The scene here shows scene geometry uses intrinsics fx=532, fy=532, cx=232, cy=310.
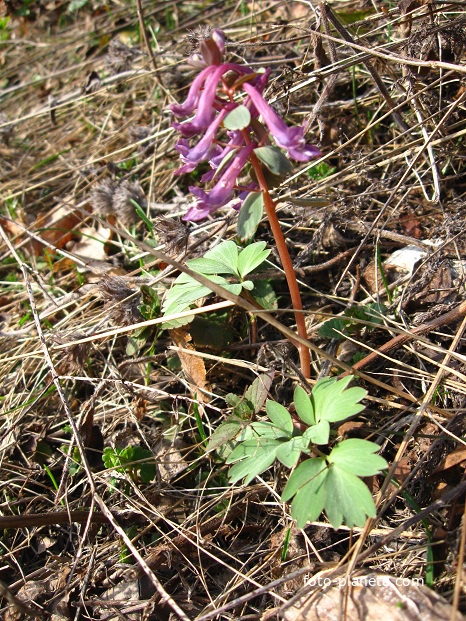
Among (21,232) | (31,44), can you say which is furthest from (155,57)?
(31,44)

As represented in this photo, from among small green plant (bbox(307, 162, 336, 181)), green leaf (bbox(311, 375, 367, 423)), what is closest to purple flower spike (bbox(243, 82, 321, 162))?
green leaf (bbox(311, 375, 367, 423))

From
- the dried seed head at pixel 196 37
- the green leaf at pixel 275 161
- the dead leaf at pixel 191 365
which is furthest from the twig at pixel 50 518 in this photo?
the dried seed head at pixel 196 37

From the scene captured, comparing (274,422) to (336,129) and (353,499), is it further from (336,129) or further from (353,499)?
(336,129)

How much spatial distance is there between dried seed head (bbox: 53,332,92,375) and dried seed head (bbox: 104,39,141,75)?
2747mm

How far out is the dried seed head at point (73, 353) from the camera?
2953 mm

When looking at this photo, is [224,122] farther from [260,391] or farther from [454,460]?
[454,460]

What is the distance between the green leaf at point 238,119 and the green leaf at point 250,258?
2.38ft

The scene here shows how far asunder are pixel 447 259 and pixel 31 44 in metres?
5.25

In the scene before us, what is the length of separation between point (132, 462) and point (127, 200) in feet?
6.34

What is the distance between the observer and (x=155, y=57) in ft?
14.1

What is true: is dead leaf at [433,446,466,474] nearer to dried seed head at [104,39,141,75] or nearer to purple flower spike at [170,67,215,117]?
purple flower spike at [170,67,215,117]

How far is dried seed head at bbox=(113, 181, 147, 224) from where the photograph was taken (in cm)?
373

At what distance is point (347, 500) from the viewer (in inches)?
70.7

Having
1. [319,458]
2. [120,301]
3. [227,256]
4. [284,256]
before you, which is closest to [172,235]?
[120,301]
